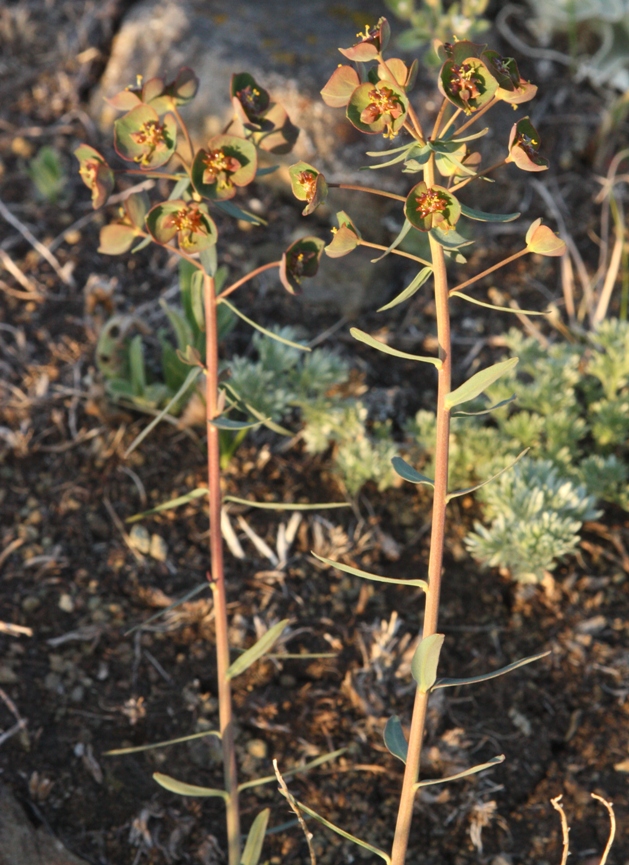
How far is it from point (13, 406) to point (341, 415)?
1.02 meters

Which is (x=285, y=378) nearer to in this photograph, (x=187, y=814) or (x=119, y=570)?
(x=119, y=570)

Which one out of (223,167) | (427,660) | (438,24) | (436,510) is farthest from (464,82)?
(438,24)

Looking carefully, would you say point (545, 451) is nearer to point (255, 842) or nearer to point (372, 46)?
point (255, 842)

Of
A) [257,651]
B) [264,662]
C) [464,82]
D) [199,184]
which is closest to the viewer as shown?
[464,82]

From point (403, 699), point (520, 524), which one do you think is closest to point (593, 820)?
point (403, 699)

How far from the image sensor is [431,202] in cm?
138

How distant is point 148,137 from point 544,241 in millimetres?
707

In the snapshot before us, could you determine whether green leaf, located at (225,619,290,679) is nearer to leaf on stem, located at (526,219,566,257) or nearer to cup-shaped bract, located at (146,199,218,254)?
cup-shaped bract, located at (146,199,218,254)

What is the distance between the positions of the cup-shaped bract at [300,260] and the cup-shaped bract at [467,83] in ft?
1.35

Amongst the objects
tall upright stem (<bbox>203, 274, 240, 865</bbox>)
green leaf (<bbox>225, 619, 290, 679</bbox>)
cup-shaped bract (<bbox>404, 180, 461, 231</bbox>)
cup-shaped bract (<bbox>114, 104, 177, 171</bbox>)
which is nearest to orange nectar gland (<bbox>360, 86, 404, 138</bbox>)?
cup-shaped bract (<bbox>404, 180, 461, 231</bbox>)

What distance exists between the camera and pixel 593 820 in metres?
2.12

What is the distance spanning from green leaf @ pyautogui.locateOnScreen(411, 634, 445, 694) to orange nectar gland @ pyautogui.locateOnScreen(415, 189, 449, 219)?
69 cm

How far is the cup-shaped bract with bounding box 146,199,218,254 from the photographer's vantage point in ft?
5.08

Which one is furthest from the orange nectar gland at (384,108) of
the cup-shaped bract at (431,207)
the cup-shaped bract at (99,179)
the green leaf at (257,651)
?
the green leaf at (257,651)
